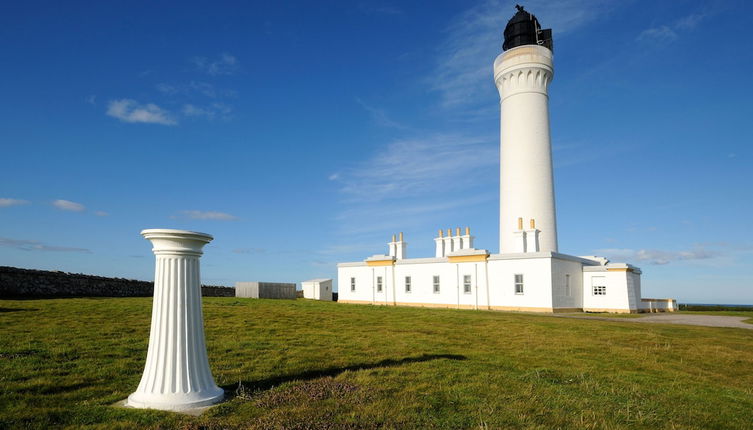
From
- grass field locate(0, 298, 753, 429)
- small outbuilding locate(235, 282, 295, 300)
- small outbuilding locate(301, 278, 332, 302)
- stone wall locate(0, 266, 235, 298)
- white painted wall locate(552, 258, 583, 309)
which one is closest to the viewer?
grass field locate(0, 298, 753, 429)

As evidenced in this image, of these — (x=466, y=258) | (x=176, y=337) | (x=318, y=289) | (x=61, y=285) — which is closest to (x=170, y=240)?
(x=176, y=337)

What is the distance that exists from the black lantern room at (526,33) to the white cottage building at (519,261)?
78mm

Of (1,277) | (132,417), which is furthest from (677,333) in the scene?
(1,277)

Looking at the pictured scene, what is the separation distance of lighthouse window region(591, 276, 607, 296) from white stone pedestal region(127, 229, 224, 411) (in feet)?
91.1

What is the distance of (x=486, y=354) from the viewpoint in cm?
935

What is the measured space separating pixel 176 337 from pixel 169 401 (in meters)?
0.69

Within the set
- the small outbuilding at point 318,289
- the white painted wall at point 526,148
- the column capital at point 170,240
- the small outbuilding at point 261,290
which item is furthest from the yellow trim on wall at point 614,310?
the column capital at point 170,240

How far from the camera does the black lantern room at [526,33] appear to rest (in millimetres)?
35469

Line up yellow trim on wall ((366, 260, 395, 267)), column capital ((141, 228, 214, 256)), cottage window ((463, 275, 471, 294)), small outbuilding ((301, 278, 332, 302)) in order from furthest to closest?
small outbuilding ((301, 278, 332, 302)), yellow trim on wall ((366, 260, 395, 267)), cottage window ((463, 275, 471, 294)), column capital ((141, 228, 214, 256))

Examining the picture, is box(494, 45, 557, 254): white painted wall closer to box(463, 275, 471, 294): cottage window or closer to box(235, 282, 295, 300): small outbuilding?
box(463, 275, 471, 294): cottage window

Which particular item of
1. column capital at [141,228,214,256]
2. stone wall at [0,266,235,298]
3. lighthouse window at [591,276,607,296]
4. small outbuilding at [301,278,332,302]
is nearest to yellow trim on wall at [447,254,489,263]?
lighthouse window at [591,276,607,296]

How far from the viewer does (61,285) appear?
76.0ft

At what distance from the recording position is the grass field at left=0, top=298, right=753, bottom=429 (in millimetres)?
4938

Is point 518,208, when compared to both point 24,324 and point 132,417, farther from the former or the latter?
point 132,417
